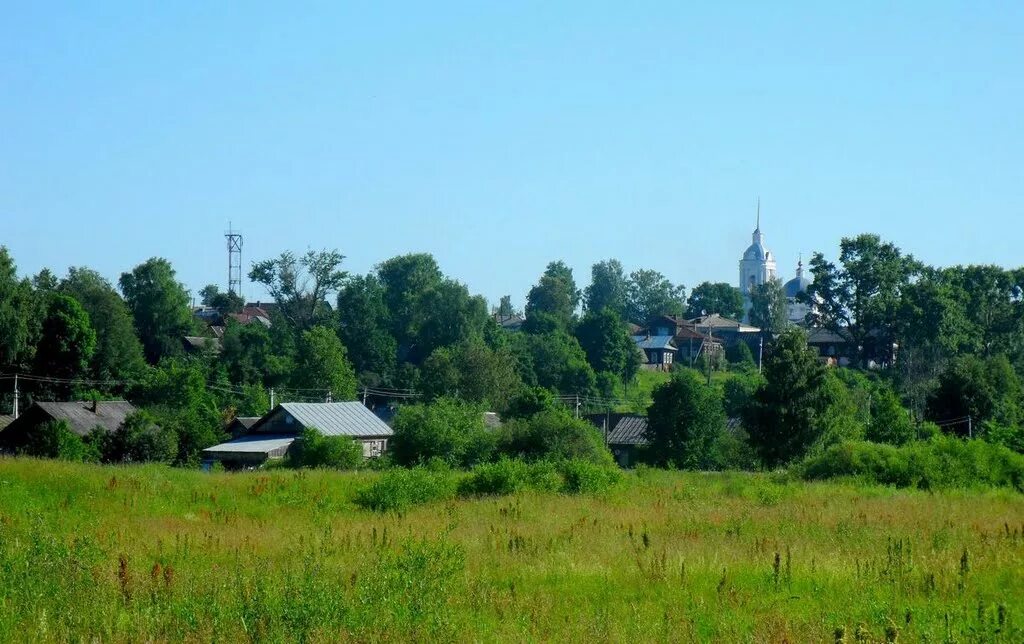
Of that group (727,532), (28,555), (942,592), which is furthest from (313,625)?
(727,532)

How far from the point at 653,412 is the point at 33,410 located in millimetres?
26851

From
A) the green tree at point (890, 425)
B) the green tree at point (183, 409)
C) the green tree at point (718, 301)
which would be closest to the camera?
the green tree at point (183, 409)

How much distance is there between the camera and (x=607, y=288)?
452 feet

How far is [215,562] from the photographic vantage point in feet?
46.2

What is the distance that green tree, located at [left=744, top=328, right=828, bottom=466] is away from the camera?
4575 cm

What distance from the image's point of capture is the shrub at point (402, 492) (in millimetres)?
22000

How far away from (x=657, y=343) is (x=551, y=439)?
6624cm

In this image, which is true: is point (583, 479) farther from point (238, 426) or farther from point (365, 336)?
point (365, 336)

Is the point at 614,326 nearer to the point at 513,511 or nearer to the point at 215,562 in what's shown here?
the point at 513,511

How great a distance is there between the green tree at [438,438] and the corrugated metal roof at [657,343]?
63786 millimetres

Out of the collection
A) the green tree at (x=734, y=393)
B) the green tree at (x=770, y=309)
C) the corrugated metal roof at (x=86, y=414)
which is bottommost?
the corrugated metal roof at (x=86, y=414)

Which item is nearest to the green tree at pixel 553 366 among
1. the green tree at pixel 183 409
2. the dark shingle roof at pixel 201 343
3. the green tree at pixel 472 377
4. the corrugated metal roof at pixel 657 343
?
the green tree at pixel 472 377

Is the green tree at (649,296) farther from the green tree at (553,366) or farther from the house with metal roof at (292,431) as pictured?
the house with metal roof at (292,431)

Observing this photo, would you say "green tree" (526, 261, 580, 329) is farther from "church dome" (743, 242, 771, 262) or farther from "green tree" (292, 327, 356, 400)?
"church dome" (743, 242, 771, 262)
